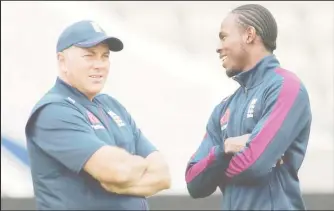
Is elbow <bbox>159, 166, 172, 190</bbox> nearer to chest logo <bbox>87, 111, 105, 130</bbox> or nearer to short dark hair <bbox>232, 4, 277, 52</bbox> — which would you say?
chest logo <bbox>87, 111, 105, 130</bbox>

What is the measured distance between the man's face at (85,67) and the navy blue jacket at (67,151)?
53mm

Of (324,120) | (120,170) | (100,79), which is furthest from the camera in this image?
(324,120)

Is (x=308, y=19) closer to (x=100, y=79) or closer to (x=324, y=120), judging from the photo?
(x=324, y=120)

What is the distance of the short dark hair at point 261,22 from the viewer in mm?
3242

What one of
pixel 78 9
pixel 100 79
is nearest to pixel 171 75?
pixel 78 9

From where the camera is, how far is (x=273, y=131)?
307 centimetres

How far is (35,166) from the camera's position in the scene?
10.2 ft

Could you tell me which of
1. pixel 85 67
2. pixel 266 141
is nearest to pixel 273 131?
pixel 266 141

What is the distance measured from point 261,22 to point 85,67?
1.97 ft

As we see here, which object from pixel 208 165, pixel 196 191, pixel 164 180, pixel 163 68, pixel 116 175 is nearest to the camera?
pixel 116 175

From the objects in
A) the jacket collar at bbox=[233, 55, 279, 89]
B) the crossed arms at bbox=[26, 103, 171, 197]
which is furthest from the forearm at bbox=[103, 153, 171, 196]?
the jacket collar at bbox=[233, 55, 279, 89]

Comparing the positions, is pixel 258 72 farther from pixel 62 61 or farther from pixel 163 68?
pixel 163 68

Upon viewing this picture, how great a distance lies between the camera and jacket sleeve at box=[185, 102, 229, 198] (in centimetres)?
319

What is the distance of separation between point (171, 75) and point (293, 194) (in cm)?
289
